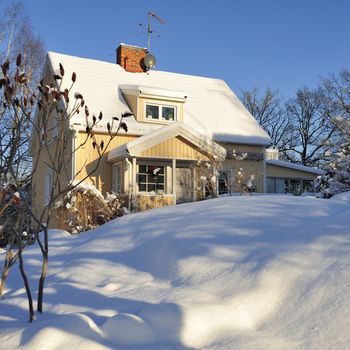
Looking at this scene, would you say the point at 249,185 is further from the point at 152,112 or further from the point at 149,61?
the point at 149,61

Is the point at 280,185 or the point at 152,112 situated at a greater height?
the point at 152,112

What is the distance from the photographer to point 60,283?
4.29 metres

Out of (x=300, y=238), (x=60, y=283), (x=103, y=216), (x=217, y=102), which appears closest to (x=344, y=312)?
(x=300, y=238)

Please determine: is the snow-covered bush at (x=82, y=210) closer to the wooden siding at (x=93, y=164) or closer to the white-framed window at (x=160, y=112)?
the wooden siding at (x=93, y=164)

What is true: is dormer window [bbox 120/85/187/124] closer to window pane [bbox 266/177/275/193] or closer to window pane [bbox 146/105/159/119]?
window pane [bbox 146/105/159/119]

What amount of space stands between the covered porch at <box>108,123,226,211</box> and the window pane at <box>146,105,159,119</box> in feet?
7.87

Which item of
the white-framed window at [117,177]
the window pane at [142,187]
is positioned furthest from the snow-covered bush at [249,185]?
the white-framed window at [117,177]

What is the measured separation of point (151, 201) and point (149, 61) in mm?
7054

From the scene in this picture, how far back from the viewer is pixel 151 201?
14711 mm

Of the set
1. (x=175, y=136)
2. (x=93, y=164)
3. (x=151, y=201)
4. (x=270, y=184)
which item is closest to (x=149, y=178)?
(x=151, y=201)

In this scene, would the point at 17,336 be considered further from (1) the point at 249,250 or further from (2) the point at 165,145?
(2) the point at 165,145

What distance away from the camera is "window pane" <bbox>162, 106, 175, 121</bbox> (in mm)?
17344

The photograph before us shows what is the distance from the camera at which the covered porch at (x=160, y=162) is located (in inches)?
563

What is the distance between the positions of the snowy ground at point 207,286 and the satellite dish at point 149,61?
1453cm
